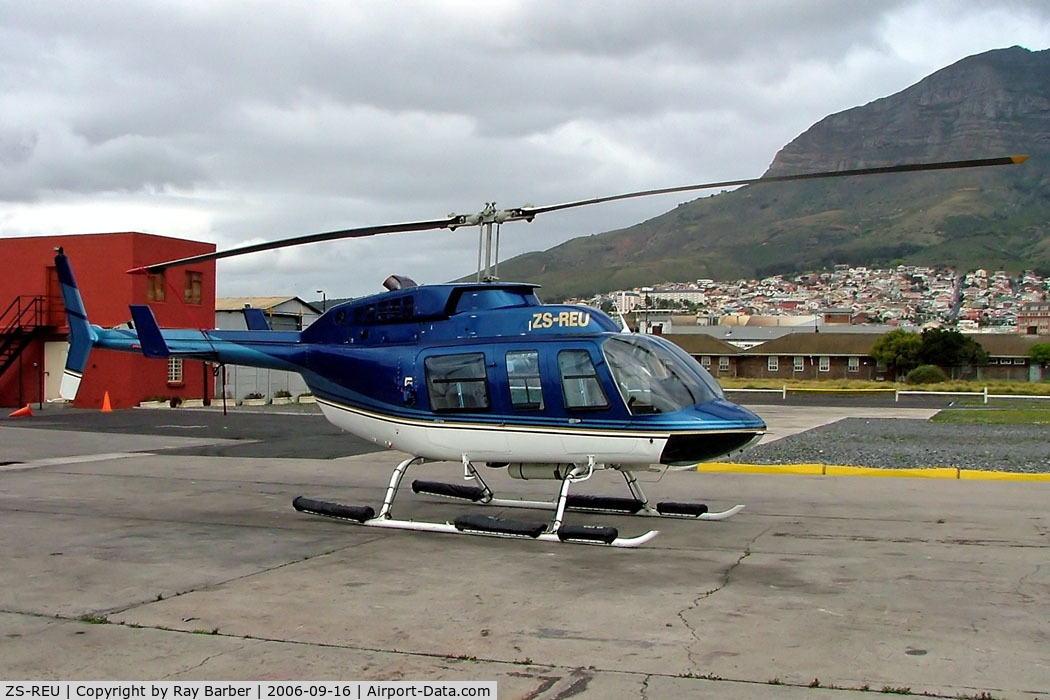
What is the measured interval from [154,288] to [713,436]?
102 feet

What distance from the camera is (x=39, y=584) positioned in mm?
8711

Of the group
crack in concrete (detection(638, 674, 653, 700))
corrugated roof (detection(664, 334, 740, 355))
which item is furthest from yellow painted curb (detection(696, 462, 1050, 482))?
corrugated roof (detection(664, 334, 740, 355))

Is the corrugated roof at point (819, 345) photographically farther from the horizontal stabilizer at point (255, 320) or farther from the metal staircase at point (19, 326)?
the horizontal stabilizer at point (255, 320)

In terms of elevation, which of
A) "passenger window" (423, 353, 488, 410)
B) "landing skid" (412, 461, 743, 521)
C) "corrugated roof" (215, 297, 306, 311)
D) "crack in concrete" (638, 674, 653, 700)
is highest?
"corrugated roof" (215, 297, 306, 311)

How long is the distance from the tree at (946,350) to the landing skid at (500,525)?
234 feet

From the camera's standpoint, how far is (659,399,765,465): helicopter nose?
10.7 metres

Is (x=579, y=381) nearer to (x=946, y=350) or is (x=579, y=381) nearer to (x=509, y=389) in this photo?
(x=509, y=389)

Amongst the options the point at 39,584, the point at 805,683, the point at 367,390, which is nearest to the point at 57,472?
the point at 367,390

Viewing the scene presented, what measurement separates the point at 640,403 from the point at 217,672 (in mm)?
5876

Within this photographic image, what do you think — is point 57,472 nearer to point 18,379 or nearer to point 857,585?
point 857,585

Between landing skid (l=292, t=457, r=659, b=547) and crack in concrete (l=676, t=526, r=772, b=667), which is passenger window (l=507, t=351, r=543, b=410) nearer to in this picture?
landing skid (l=292, t=457, r=659, b=547)

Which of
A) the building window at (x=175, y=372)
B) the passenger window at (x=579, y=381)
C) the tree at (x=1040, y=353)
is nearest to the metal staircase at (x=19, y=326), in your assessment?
the building window at (x=175, y=372)

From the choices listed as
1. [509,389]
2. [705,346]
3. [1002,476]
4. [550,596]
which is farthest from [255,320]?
[705,346]

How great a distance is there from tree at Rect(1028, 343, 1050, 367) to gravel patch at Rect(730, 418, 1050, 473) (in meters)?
59.4
